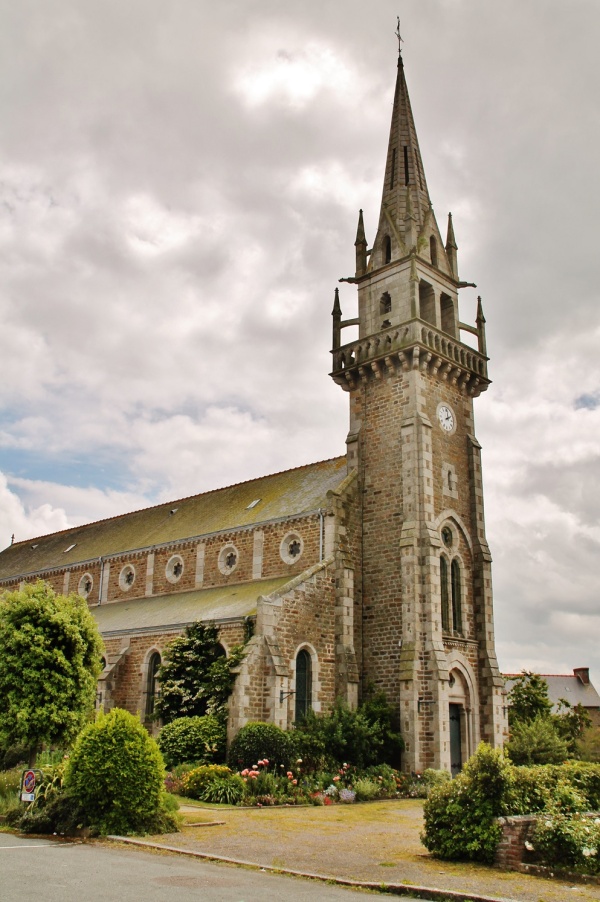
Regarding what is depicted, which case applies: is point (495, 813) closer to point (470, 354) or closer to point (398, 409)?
point (398, 409)

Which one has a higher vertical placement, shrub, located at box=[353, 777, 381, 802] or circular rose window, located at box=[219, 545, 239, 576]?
circular rose window, located at box=[219, 545, 239, 576]

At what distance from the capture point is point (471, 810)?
12562mm

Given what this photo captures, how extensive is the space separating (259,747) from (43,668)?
6584 millimetres

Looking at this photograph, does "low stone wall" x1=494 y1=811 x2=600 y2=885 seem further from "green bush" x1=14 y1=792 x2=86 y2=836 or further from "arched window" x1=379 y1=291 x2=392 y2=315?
"arched window" x1=379 y1=291 x2=392 y2=315

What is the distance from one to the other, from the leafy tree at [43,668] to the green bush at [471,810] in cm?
1216

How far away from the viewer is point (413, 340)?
101ft

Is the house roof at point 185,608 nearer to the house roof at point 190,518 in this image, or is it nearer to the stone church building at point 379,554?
the stone church building at point 379,554

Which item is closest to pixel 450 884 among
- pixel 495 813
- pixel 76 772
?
pixel 495 813

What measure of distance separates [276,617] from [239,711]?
10.9 feet

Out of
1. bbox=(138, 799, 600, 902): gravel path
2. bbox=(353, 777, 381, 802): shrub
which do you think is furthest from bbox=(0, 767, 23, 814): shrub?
bbox=(353, 777, 381, 802): shrub

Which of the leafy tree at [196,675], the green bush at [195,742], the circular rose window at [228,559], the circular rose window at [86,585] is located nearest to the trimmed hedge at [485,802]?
the green bush at [195,742]

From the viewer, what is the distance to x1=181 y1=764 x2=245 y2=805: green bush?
20250 mm

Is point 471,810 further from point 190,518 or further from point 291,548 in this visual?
point 190,518

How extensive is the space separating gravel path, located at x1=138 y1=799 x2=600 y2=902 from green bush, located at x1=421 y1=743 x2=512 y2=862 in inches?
11.7
